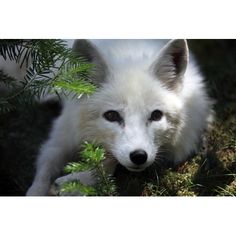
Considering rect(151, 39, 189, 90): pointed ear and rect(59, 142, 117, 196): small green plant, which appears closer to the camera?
rect(59, 142, 117, 196): small green plant

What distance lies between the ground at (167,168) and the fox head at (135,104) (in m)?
0.13

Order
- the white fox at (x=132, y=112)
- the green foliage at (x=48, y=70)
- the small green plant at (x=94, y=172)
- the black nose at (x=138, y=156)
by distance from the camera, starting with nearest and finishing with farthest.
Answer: the small green plant at (x=94, y=172) < the green foliage at (x=48, y=70) < the black nose at (x=138, y=156) < the white fox at (x=132, y=112)

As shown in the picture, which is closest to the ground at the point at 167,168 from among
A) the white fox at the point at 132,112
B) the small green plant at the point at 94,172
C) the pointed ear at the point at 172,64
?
the white fox at the point at 132,112

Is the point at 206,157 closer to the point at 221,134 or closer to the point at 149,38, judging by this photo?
the point at 221,134

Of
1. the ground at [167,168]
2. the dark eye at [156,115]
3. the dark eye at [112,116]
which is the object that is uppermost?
the dark eye at [112,116]

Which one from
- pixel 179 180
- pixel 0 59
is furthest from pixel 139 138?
pixel 0 59

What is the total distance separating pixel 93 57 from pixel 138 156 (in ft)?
1.79

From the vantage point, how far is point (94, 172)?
241 cm

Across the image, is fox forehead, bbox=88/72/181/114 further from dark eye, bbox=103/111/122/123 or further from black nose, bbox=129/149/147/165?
black nose, bbox=129/149/147/165

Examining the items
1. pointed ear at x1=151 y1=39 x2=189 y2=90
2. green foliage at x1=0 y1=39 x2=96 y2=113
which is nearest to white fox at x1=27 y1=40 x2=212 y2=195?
pointed ear at x1=151 y1=39 x2=189 y2=90

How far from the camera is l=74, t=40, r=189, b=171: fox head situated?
101 inches

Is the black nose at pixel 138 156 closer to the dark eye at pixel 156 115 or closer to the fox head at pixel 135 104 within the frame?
the fox head at pixel 135 104

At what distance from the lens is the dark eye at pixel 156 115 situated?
2.68 metres

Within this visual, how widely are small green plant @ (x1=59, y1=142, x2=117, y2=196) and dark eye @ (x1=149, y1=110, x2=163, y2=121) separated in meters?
0.42
